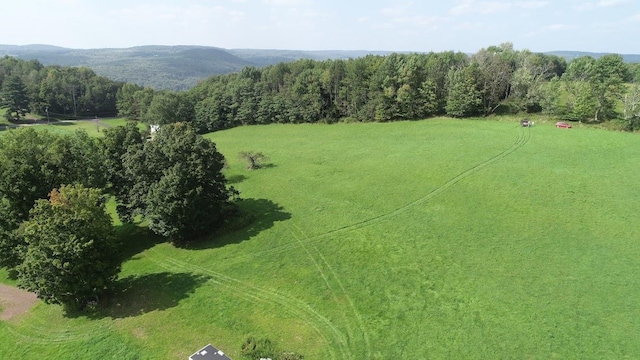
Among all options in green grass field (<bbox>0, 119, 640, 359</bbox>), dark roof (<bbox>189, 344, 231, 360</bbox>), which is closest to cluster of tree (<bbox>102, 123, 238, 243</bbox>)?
green grass field (<bbox>0, 119, 640, 359</bbox>)

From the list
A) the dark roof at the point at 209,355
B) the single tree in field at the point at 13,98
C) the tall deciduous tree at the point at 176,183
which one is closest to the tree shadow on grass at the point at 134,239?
the tall deciduous tree at the point at 176,183

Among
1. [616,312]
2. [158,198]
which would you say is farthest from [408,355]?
[158,198]

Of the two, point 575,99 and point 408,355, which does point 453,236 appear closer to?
point 408,355

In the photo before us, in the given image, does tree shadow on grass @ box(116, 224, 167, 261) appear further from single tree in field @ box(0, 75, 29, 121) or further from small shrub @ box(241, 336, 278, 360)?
single tree in field @ box(0, 75, 29, 121)

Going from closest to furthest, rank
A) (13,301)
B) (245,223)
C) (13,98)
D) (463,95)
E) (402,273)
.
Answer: (13,301) < (402,273) < (245,223) < (463,95) < (13,98)

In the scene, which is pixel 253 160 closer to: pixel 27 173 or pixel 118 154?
pixel 118 154

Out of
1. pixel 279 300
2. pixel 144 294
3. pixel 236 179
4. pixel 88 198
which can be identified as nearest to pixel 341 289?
pixel 279 300

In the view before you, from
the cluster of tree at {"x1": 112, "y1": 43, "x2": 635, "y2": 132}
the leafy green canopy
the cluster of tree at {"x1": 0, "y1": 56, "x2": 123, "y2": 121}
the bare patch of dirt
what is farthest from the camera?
the cluster of tree at {"x1": 0, "y1": 56, "x2": 123, "y2": 121}
